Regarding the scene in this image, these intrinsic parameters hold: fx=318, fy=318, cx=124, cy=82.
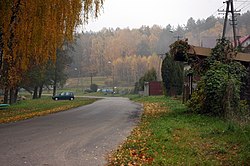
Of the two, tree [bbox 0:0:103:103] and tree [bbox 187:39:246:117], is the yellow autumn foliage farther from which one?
tree [bbox 187:39:246:117]

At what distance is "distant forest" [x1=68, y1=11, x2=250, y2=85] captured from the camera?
103062 millimetres

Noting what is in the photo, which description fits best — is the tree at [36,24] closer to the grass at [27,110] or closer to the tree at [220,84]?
the grass at [27,110]

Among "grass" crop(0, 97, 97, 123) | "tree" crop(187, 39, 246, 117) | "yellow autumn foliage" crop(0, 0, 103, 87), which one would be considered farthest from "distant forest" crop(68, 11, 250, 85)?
"yellow autumn foliage" crop(0, 0, 103, 87)

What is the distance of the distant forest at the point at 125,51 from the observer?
338 feet

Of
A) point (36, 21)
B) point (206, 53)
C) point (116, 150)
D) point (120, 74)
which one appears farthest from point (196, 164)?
point (120, 74)

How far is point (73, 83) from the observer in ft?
369

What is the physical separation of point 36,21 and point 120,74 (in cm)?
9145

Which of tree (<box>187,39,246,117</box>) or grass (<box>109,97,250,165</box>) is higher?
tree (<box>187,39,246,117</box>)

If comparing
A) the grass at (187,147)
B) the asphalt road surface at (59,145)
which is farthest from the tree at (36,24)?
the grass at (187,147)

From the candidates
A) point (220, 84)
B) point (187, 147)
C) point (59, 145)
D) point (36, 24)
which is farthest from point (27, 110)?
point (187, 147)

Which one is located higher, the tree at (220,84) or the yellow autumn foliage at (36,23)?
the yellow autumn foliage at (36,23)

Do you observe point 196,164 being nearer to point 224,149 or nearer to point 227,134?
point 224,149

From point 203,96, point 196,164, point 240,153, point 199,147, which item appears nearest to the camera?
point 196,164

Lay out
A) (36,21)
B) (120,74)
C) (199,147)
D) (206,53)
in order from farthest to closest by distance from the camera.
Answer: (120,74)
(206,53)
(36,21)
(199,147)
